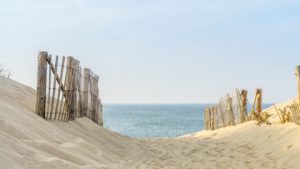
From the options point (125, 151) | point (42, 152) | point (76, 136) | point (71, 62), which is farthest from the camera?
point (71, 62)

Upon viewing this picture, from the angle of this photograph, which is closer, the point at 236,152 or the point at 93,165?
the point at 93,165

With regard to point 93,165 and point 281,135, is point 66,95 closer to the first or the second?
point 93,165

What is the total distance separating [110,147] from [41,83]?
71.3 inches

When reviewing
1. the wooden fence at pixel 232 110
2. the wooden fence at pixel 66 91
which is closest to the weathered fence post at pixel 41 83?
the wooden fence at pixel 66 91

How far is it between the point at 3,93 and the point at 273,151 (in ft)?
18.2

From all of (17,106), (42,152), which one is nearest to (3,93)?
(17,106)

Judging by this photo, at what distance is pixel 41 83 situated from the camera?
9234 millimetres

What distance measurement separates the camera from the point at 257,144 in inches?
436

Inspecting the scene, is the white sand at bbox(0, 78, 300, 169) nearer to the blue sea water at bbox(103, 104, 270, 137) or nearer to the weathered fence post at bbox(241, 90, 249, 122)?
the weathered fence post at bbox(241, 90, 249, 122)

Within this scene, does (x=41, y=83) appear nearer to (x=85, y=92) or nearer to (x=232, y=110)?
(x=85, y=92)

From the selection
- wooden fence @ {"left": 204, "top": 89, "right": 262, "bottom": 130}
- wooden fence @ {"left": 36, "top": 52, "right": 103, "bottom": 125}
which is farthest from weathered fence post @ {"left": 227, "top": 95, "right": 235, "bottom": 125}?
wooden fence @ {"left": 36, "top": 52, "right": 103, "bottom": 125}

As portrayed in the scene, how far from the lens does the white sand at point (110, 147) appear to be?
20.0 ft

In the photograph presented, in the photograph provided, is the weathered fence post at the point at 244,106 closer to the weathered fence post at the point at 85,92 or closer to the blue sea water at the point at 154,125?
the weathered fence post at the point at 85,92

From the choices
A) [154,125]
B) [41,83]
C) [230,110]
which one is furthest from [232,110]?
[154,125]
